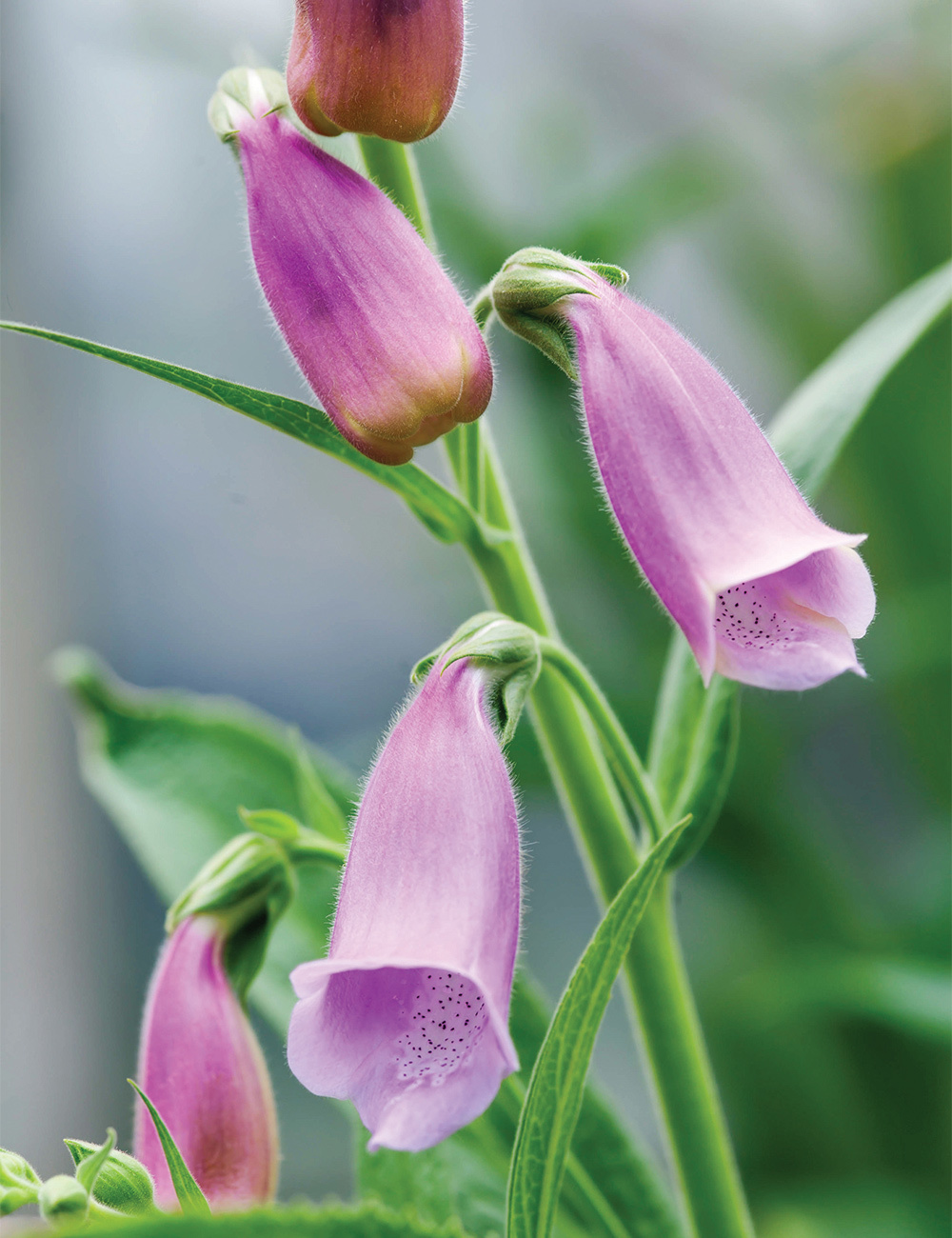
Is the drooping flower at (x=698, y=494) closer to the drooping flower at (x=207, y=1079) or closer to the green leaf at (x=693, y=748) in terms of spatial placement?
the green leaf at (x=693, y=748)

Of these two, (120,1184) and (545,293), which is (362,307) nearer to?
(545,293)

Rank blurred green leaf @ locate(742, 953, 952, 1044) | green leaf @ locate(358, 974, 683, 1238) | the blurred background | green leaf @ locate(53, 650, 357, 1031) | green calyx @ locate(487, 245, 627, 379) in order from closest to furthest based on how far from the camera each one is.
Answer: green calyx @ locate(487, 245, 627, 379) < green leaf @ locate(358, 974, 683, 1238) < green leaf @ locate(53, 650, 357, 1031) < blurred green leaf @ locate(742, 953, 952, 1044) < the blurred background

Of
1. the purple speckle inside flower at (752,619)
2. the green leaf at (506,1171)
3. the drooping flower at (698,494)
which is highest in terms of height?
the drooping flower at (698,494)

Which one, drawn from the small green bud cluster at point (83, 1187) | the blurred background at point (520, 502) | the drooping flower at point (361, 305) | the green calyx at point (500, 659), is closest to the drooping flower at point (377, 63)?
the drooping flower at point (361, 305)

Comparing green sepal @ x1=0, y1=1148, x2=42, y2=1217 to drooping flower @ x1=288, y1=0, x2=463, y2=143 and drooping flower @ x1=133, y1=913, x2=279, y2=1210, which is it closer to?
drooping flower @ x1=133, y1=913, x2=279, y2=1210

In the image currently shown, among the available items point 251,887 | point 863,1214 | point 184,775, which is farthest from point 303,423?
point 863,1214

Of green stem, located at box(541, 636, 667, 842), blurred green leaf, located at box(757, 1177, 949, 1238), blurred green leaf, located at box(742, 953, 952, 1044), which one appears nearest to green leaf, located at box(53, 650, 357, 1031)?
green stem, located at box(541, 636, 667, 842)
